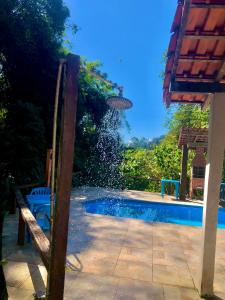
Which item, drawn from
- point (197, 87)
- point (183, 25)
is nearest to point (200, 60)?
point (197, 87)

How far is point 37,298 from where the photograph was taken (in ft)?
6.24

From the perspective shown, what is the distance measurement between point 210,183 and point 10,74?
8.66m

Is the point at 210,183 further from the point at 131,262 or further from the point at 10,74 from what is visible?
the point at 10,74

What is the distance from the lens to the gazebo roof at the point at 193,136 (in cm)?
909

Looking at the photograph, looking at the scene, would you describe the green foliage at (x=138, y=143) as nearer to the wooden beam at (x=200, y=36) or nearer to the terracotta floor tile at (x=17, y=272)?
the terracotta floor tile at (x=17, y=272)

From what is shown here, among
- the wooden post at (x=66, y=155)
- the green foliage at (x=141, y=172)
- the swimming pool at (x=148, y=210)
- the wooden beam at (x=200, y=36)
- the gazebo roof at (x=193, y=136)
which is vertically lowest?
the swimming pool at (x=148, y=210)

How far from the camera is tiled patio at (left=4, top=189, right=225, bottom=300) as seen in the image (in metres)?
3.06

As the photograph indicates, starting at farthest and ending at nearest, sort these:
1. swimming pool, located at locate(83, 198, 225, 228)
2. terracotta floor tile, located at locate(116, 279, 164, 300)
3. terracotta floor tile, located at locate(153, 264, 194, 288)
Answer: swimming pool, located at locate(83, 198, 225, 228), terracotta floor tile, located at locate(153, 264, 194, 288), terracotta floor tile, located at locate(116, 279, 164, 300)

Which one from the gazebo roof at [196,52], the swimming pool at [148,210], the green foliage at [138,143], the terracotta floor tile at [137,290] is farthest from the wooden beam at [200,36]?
the green foliage at [138,143]

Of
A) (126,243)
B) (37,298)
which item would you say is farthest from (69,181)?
(126,243)

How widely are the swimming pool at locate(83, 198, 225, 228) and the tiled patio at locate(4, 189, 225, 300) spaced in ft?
9.04

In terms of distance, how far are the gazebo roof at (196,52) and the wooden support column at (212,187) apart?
0.85ft

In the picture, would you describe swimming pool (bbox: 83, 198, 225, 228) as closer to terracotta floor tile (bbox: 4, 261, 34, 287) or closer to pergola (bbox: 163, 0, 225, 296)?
terracotta floor tile (bbox: 4, 261, 34, 287)

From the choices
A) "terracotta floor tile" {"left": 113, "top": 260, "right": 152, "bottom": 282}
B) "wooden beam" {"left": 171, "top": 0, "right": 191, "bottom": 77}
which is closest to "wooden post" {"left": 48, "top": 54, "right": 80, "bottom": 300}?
"wooden beam" {"left": 171, "top": 0, "right": 191, "bottom": 77}
